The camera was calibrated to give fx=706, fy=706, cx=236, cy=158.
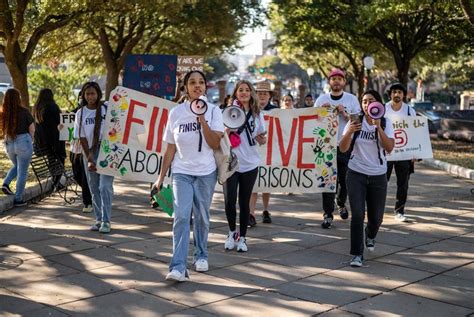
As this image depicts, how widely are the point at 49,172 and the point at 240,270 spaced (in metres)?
5.40

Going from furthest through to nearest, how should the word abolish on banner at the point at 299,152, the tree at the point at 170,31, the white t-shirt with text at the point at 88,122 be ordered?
the tree at the point at 170,31 → the word abolish on banner at the point at 299,152 → the white t-shirt with text at the point at 88,122

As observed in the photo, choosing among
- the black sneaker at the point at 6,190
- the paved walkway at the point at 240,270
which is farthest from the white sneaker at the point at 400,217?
the black sneaker at the point at 6,190

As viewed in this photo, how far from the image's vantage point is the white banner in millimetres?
8422

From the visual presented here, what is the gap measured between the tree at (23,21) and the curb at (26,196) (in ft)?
21.4

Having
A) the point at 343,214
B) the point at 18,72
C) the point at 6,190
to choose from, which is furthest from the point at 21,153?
the point at 18,72

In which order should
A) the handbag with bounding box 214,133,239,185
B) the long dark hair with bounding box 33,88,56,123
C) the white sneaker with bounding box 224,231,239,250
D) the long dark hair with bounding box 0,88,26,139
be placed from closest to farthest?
the handbag with bounding box 214,133,239,185, the white sneaker with bounding box 224,231,239,250, the long dark hair with bounding box 0,88,26,139, the long dark hair with bounding box 33,88,56,123

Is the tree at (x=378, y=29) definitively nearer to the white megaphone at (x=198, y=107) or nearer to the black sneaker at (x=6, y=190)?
the black sneaker at (x=6, y=190)

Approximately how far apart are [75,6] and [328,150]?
9992 millimetres

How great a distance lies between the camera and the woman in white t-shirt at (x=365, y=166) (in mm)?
6824

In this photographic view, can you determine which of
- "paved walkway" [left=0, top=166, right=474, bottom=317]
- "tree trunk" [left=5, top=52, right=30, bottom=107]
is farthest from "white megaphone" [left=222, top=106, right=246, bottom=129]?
"tree trunk" [left=5, top=52, right=30, bottom=107]

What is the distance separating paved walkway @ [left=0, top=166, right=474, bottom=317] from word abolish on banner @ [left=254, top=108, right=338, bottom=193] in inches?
21.4

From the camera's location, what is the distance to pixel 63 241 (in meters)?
7.80

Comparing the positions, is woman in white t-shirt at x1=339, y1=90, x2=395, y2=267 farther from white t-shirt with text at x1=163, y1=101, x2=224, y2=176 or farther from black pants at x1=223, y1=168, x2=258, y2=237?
white t-shirt with text at x1=163, y1=101, x2=224, y2=176

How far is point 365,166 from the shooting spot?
22.6 ft
